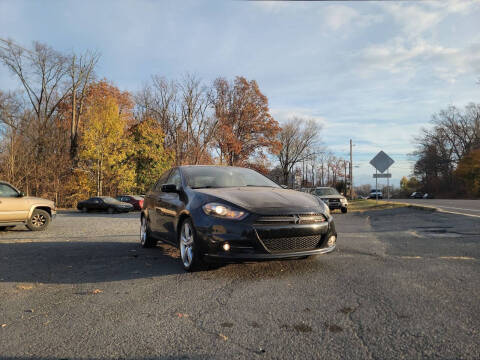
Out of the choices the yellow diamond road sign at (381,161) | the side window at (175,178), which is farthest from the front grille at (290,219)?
the yellow diamond road sign at (381,161)

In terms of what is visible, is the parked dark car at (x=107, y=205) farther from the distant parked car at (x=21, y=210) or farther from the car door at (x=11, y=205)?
the car door at (x=11, y=205)

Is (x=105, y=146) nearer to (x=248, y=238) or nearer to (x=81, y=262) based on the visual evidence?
(x=81, y=262)

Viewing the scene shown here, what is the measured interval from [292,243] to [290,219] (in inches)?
11.3


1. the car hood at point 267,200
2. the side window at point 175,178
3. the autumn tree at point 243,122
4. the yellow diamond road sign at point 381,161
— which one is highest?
the autumn tree at point 243,122

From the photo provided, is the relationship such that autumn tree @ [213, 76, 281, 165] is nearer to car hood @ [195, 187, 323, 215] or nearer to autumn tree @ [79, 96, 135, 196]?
autumn tree @ [79, 96, 135, 196]

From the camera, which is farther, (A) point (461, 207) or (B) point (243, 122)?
(B) point (243, 122)

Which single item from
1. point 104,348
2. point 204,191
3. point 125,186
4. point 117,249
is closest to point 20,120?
point 125,186

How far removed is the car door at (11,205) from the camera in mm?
9659

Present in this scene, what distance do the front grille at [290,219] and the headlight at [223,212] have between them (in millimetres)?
237

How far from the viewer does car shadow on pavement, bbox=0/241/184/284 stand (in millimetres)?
4613

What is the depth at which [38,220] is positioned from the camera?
34.7 ft

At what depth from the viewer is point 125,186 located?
111ft

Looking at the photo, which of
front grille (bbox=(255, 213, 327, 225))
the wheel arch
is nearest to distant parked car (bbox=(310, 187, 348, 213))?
the wheel arch

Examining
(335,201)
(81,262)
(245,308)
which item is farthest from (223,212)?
(335,201)
